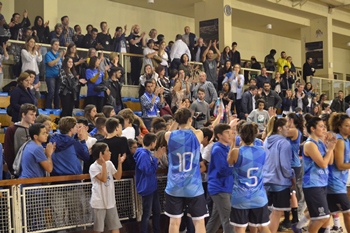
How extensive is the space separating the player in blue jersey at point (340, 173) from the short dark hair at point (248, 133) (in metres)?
1.44

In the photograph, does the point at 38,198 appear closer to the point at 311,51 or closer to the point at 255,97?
the point at 255,97

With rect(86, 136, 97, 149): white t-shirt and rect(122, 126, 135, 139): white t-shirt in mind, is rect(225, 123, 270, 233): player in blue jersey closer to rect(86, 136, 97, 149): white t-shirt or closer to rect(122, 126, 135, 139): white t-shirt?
rect(86, 136, 97, 149): white t-shirt

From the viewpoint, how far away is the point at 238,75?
49.5 ft

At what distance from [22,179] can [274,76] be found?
12907 millimetres

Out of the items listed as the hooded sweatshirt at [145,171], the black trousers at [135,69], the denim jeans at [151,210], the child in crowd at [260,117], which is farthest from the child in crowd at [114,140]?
the black trousers at [135,69]

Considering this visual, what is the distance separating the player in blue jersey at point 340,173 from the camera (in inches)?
267

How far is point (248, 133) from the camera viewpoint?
593cm

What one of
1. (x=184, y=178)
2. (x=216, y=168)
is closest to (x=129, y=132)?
(x=216, y=168)

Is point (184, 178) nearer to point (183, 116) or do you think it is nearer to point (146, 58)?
point (183, 116)

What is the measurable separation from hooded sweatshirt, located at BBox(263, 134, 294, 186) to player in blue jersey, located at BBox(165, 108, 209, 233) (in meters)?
1.34

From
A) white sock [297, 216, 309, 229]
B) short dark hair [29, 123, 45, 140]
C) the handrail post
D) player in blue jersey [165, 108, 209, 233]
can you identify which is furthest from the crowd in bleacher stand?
white sock [297, 216, 309, 229]

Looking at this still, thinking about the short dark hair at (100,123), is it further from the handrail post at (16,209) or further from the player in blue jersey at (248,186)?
the player in blue jersey at (248,186)

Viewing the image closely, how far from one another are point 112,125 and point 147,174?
77cm

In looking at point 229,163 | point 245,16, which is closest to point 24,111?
point 229,163
